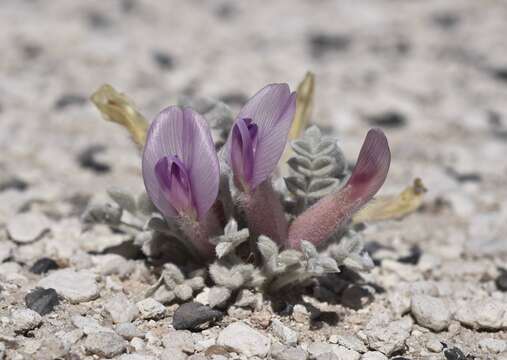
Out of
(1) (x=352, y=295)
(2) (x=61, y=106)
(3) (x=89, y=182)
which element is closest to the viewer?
(1) (x=352, y=295)

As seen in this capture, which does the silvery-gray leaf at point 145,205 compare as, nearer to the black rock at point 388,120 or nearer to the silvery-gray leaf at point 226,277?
the silvery-gray leaf at point 226,277

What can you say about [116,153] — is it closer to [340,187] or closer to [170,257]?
[170,257]

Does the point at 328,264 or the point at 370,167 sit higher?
the point at 370,167

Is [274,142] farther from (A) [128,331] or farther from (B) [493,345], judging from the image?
(B) [493,345]

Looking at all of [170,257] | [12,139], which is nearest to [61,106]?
[12,139]

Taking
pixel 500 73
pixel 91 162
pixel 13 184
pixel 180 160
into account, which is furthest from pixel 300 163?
pixel 500 73

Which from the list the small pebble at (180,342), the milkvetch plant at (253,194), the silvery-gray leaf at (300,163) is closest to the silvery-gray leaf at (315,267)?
the milkvetch plant at (253,194)

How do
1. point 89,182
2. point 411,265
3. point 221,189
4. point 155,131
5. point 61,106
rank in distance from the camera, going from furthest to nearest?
point 61,106
point 89,182
point 411,265
point 221,189
point 155,131
